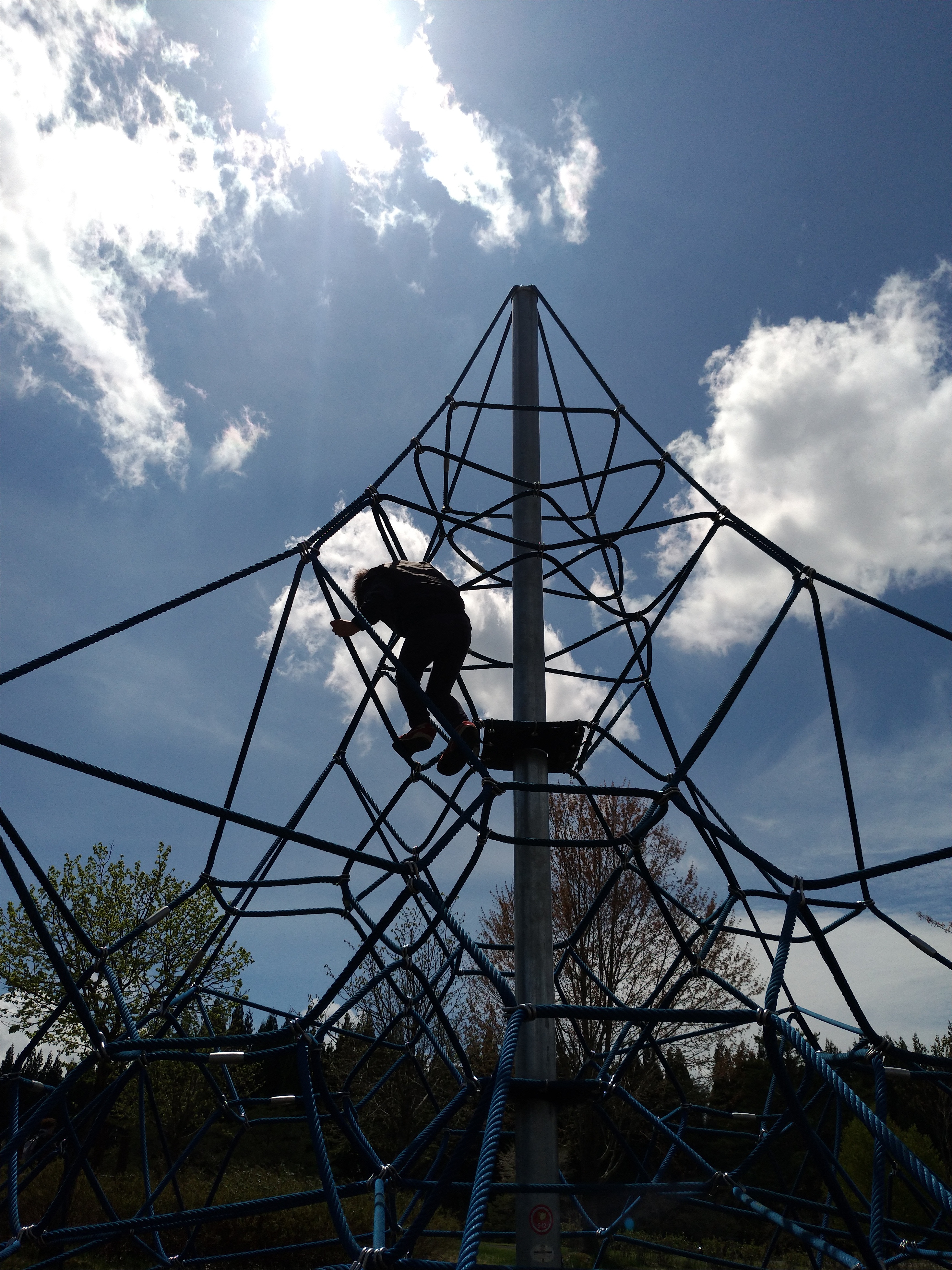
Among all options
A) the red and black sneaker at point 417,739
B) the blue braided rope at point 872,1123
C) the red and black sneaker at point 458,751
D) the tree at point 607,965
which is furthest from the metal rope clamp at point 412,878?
the tree at point 607,965

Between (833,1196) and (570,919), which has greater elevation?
(570,919)

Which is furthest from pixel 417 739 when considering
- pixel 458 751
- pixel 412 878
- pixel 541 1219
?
pixel 541 1219

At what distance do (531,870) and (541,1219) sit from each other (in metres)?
1.51

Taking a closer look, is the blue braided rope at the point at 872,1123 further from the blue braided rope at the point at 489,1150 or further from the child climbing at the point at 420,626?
the child climbing at the point at 420,626

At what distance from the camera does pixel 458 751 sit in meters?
4.92

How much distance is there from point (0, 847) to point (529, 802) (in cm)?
257

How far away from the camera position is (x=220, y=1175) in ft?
21.3

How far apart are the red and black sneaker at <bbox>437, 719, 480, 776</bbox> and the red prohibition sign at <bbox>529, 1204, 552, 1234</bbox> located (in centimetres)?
219

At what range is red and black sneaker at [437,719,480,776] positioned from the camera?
506 centimetres

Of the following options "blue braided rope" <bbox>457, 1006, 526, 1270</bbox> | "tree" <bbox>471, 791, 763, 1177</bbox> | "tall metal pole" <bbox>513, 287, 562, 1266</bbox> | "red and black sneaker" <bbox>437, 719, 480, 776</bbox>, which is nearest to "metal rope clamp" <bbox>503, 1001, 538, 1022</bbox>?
"blue braided rope" <bbox>457, 1006, 526, 1270</bbox>

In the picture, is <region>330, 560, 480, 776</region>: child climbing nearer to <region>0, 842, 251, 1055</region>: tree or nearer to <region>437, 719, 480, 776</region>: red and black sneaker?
<region>437, 719, 480, 776</region>: red and black sneaker

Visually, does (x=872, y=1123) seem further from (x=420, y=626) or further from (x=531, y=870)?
(x=420, y=626)

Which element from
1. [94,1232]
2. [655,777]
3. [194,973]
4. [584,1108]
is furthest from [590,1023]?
[94,1232]

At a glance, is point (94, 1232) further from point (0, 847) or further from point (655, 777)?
Answer: point (655, 777)
